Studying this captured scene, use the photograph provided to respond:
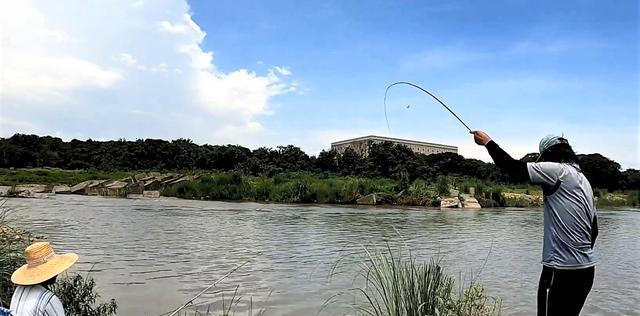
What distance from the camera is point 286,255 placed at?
11.6 m

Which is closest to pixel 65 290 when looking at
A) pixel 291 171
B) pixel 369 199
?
pixel 369 199

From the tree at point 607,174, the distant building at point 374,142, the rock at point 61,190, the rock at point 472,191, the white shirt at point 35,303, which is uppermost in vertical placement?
the distant building at point 374,142

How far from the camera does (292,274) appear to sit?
9383 mm

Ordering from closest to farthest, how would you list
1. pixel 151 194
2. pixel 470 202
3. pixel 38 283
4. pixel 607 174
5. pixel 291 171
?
pixel 38 283
pixel 470 202
pixel 151 194
pixel 607 174
pixel 291 171

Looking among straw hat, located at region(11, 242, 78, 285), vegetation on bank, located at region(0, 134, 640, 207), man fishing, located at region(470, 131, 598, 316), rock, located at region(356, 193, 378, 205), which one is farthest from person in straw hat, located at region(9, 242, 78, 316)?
rock, located at region(356, 193, 378, 205)

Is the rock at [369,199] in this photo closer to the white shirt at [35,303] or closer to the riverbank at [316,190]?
the riverbank at [316,190]

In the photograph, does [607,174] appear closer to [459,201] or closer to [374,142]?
[374,142]

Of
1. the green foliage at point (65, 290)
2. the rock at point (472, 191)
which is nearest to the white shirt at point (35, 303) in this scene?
the green foliage at point (65, 290)

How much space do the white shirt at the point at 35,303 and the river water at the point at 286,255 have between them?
283cm

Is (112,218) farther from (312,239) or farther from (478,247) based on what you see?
(478,247)

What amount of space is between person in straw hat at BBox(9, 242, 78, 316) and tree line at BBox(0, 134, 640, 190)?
120ft

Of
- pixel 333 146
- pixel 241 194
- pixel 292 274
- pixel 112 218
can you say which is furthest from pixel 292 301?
pixel 333 146

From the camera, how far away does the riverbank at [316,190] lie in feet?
113

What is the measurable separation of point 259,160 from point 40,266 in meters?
47.9
